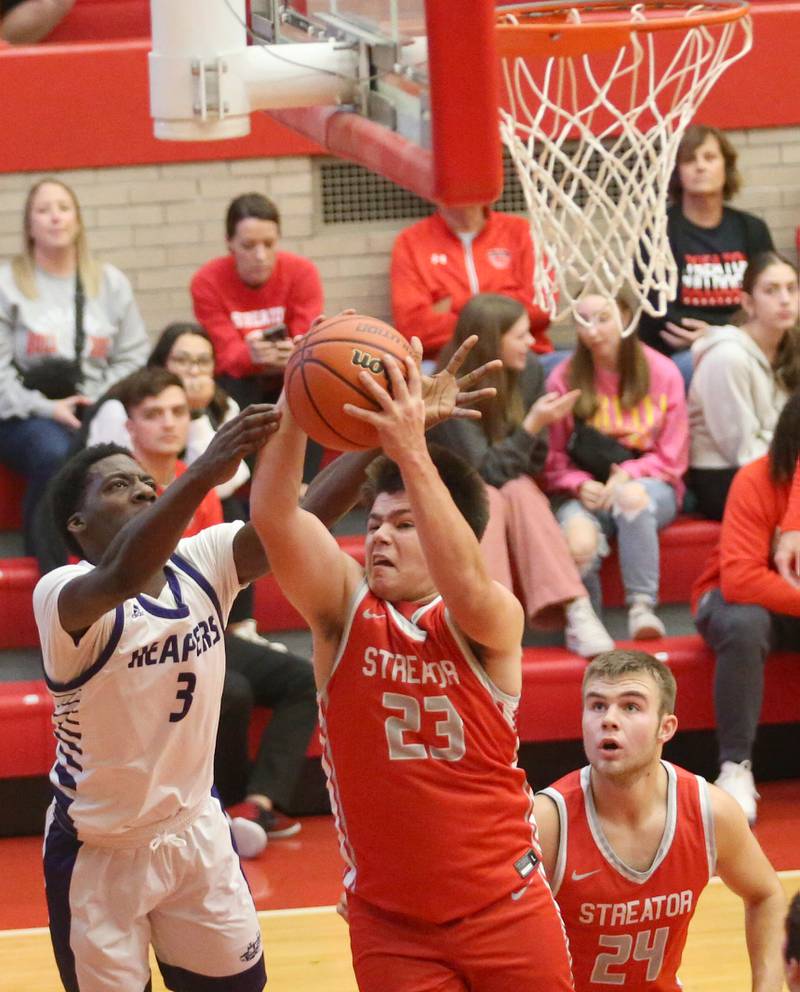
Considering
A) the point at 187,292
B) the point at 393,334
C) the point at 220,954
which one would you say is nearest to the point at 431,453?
the point at 393,334

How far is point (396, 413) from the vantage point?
3012 mm

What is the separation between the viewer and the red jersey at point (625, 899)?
3.69m

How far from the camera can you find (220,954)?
155 inches

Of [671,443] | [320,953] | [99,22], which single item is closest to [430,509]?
[320,953]

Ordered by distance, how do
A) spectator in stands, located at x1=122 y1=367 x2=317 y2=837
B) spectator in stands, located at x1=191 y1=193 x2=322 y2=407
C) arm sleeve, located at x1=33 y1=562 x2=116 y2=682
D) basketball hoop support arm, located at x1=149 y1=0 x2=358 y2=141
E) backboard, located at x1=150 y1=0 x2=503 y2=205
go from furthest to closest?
spectator in stands, located at x1=191 y1=193 x2=322 y2=407, spectator in stands, located at x1=122 y1=367 x2=317 y2=837, basketball hoop support arm, located at x1=149 y1=0 x2=358 y2=141, arm sleeve, located at x1=33 y1=562 x2=116 y2=682, backboard, located at x1=150 y1=0 x2=503 y2=205

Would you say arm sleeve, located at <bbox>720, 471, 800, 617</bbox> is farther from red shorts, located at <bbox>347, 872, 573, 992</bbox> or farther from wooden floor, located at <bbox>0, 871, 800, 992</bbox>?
red shorts, located at <bbox>347, 872, 573, 992</bbox>

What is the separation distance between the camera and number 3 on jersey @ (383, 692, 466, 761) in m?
3.32

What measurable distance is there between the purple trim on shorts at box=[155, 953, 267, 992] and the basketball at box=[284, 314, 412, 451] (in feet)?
4.85

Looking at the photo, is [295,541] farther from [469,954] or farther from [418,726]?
[469,954]

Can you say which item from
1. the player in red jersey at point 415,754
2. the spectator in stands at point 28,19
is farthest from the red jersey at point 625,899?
the spectator in stands at point 28,19

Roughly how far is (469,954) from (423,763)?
38 centimetres

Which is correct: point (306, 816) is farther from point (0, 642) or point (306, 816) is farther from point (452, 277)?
point (452, 277)

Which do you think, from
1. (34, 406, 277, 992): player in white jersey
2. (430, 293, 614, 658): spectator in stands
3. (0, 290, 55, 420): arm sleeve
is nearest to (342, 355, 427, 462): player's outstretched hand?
(34, 406, 277, 992): player in white jersey

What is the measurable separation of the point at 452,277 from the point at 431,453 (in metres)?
3.80
